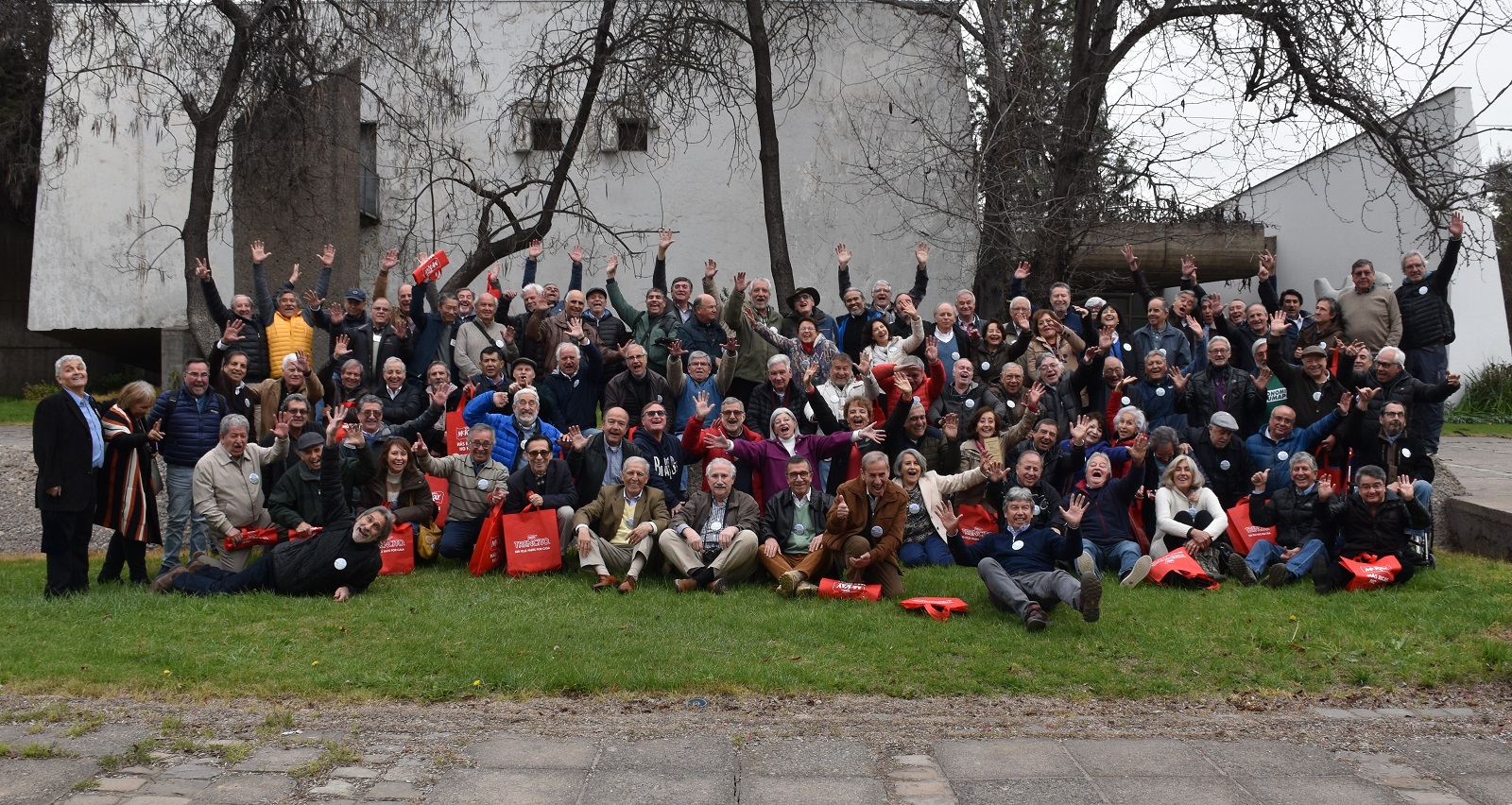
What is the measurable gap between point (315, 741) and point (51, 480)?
157 inches

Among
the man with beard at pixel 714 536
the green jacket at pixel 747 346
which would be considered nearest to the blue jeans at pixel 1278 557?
the man with beard at pixel 714 536

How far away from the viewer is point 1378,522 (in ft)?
30.0

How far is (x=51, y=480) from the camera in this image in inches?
335

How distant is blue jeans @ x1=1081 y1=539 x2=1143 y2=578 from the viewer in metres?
9.34

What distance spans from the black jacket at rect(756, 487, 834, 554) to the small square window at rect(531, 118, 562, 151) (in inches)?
309

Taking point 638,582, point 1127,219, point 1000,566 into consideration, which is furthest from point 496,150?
point 1000,566

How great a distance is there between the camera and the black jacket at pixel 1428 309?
1152cm

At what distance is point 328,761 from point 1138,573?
590 cm

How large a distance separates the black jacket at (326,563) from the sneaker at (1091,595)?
4858 millimetres

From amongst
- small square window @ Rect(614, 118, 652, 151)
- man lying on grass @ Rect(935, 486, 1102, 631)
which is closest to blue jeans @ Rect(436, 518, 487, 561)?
man lying on grass @ Rect(935, 486, 1102, 631)

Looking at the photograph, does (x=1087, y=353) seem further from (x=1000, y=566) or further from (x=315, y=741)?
(x=315, y=741)

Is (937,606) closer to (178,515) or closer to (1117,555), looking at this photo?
(1117,555)

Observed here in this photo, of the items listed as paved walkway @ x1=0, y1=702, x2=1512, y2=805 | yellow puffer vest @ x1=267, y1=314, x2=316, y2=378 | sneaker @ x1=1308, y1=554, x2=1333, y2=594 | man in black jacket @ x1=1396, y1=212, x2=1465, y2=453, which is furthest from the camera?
man in black jacket @ x1=1396, y1=212, x2=1465, y2=453

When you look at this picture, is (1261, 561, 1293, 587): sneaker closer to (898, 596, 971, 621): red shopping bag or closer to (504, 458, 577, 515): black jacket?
(898, 596, 971, 621): red shopping bag
